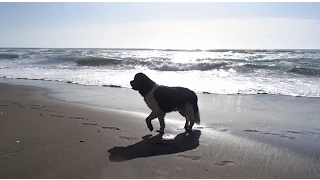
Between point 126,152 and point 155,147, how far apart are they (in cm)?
51

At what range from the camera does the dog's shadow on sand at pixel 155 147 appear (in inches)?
173

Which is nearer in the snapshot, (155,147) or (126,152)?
(126,152)

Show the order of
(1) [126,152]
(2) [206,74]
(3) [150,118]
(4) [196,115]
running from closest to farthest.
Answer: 1. (1) [126,152]
2. (3) [150,118]
3. (4) [196,115]
4. (2) [206,74]

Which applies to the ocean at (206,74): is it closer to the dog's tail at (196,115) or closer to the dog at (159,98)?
the dog's tail at (196,115)

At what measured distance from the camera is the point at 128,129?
5.96 m

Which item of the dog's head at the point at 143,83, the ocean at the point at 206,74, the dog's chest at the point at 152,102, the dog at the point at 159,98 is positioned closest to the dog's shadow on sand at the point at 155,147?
the dog at the point at 159,98

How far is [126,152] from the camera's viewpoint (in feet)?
14.9

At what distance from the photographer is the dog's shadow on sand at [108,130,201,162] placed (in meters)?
4.39

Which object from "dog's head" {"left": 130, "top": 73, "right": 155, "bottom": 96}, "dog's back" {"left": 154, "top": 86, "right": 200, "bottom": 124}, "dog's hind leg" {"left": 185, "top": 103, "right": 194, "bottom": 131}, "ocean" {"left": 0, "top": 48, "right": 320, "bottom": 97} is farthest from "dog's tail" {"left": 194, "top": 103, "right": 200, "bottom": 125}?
"ocean" {"left": 0, "top": 48, "right": 320, "bottom": 97}

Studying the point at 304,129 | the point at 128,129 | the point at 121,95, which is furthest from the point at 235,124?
the point at 121,95

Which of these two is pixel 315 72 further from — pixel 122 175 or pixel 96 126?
pixel 122 175

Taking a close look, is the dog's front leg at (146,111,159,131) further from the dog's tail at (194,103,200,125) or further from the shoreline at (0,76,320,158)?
the shoreline at (0,76,320,158)

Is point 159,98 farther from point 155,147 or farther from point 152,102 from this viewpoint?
point 155,147

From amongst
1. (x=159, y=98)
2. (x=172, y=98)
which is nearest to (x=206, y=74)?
(x=172, y=98)
